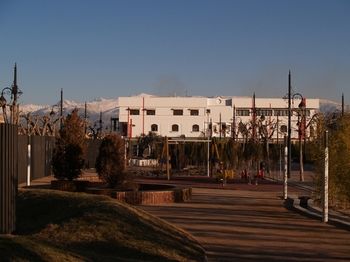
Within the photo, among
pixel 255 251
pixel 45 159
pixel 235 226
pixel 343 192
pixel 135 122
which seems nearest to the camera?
pixel 255 251

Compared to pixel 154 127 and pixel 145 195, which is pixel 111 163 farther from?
pixel 154 127

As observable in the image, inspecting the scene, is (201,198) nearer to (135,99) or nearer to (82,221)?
(82,221)

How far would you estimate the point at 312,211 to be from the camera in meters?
20.5

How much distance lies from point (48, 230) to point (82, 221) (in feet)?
2.27

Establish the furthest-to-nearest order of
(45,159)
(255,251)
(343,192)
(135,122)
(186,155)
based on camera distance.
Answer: (135,122), (186,155), (45,159), (343,192), (255,251)

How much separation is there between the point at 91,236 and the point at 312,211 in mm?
10419

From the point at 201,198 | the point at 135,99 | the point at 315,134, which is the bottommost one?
the point at 201,198

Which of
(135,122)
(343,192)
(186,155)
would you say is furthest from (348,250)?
(135,122)

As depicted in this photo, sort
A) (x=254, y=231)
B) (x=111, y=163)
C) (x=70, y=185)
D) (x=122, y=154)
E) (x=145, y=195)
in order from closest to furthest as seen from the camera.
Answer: (x=254, y=231)
(x=145, y=195)
(x=111, y=163)
(x=122, y=154)
(x=70, y=185)

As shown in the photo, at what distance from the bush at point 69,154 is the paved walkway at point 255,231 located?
573 cm

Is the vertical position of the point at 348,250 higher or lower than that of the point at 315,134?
lower

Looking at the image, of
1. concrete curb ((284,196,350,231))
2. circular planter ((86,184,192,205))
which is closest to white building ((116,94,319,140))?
concrete curb ((284,196,350,231))

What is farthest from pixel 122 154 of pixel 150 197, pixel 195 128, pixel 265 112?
pixel 265 112

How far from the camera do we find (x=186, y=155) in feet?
184
